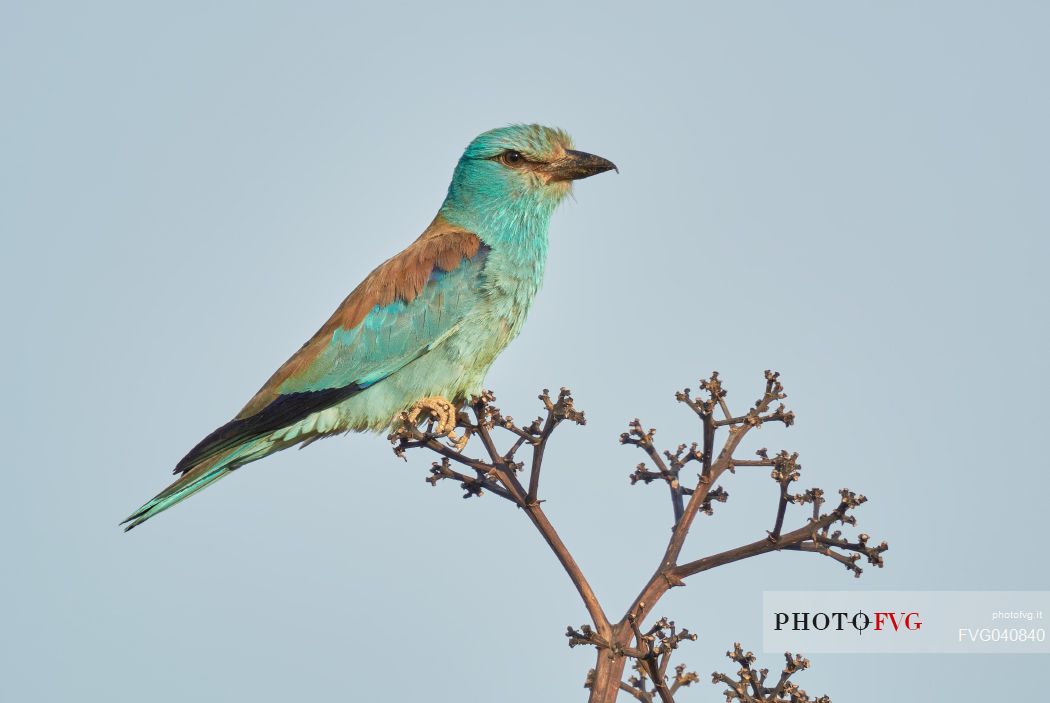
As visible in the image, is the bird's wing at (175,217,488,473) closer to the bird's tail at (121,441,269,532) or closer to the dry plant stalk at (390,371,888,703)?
the bird's tail at (121,441,269,532)

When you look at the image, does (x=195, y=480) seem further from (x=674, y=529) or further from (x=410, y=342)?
(x=674, y=529)

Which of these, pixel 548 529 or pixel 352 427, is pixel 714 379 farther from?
pixel 352 427

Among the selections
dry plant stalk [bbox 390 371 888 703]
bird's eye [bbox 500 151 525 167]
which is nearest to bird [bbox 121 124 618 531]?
bird's eye [bbox 500 151 525 167]

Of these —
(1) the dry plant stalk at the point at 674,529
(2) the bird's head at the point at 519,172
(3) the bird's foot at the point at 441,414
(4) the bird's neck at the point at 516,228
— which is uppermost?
(2) the bird's head at the point at 519,172

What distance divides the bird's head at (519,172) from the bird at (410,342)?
0.01 m

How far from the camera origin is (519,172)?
569cm

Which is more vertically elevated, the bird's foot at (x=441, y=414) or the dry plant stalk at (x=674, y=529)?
the bird's foot at (x=441, y=414)

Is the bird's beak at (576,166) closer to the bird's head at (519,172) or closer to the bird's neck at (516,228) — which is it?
the bird's head at (519,172)

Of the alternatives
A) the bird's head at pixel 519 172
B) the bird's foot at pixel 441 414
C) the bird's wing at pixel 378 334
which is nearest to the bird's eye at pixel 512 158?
the bird's head at pixel 519 172

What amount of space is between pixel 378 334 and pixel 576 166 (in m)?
1.35

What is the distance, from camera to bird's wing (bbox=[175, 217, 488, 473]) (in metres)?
5.16

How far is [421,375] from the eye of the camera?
5203mm

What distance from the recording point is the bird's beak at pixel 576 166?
18.3ft

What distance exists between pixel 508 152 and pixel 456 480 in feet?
8.85
